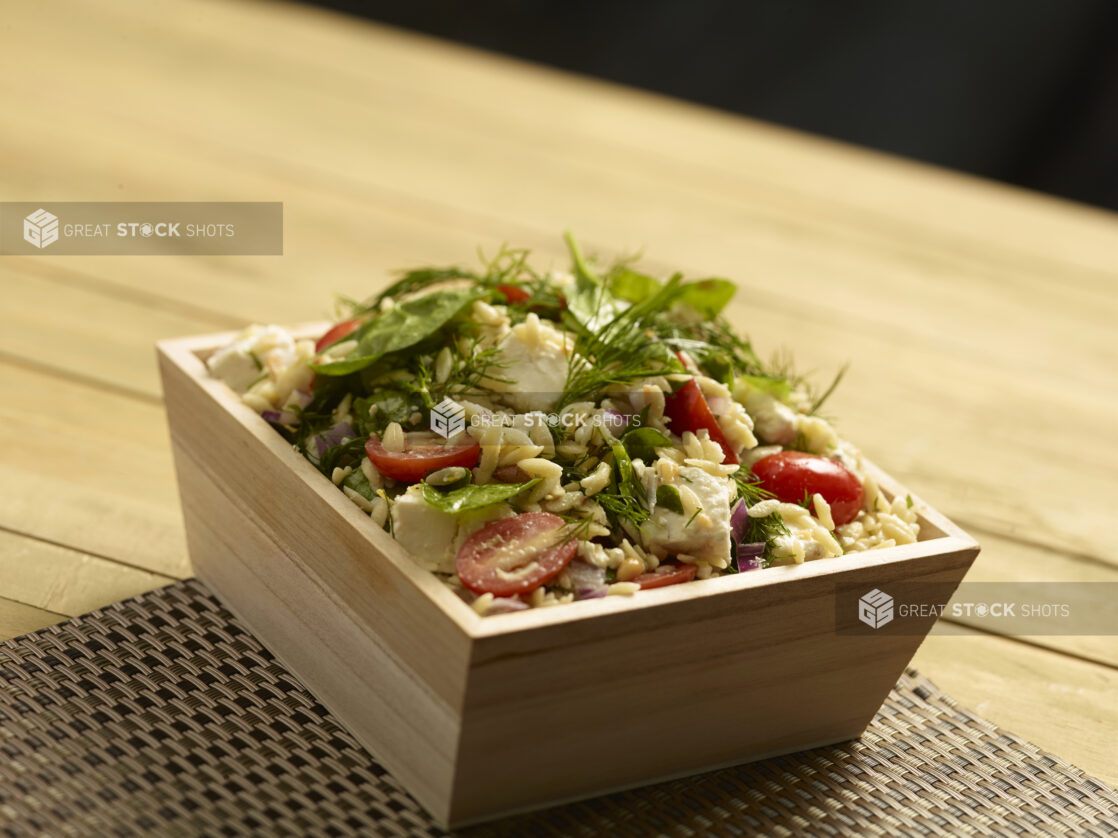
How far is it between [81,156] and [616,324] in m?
1.30

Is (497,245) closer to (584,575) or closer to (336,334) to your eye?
(336,334)

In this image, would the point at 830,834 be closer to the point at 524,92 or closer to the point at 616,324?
the point at 616,324

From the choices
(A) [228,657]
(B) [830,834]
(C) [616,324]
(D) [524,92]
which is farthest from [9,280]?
(D) [524,92]

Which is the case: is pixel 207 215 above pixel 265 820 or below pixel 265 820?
above

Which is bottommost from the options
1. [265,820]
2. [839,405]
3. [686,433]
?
[265,820]

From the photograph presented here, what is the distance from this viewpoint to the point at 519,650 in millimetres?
773

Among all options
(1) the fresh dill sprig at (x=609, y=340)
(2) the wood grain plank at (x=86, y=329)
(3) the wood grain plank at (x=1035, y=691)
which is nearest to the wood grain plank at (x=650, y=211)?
(2) the wood grain plank at (x=86, y=329)

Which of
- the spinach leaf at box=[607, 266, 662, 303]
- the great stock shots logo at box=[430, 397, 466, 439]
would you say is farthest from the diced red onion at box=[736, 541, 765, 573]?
the spinach leaf at box=[607, 266, 662, 303]

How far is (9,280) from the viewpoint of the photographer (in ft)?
5.22

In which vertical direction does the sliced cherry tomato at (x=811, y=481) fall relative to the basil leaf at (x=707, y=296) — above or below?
below

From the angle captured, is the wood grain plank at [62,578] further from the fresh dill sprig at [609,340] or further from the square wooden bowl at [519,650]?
the fresh dill sprig at [609,340]

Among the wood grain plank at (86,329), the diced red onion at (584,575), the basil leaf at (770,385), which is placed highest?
the basil leaf at (770,385)

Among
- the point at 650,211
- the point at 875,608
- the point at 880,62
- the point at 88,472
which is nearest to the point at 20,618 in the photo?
the point at 88,472

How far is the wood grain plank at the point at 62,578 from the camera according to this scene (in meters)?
1.07
